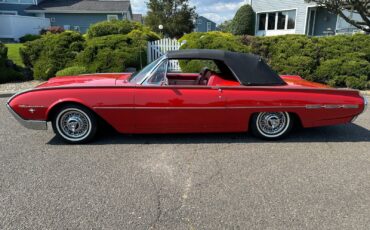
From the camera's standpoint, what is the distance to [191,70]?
8867 mm

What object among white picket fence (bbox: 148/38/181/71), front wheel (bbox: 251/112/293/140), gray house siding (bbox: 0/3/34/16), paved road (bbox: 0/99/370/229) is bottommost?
paved road (bbox: 0/99/370/229)

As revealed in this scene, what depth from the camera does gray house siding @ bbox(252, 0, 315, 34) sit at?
19.0 metres

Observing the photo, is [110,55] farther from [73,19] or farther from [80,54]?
[73,19]

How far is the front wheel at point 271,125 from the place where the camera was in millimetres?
4285

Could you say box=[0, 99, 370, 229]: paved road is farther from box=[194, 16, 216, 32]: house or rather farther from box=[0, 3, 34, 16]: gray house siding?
box=[194, 16, 216, 32]: house

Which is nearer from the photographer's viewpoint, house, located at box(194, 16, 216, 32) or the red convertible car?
the red convertible car

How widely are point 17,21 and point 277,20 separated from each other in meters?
21.0

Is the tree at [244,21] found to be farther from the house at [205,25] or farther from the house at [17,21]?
the house at [205,25]

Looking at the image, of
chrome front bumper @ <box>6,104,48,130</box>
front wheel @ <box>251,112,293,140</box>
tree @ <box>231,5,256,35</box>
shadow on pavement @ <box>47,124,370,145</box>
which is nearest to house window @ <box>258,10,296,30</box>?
tree @ <box>231,5,256,35</box>

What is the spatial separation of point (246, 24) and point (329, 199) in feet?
65.2

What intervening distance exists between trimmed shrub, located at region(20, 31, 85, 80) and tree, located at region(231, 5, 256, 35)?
1402 cm

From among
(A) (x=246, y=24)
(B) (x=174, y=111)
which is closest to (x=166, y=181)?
(B) (x=174, y=111)

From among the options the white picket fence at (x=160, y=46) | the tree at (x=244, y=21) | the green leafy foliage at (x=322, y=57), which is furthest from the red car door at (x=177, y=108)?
the tree at (x=244, y=21)

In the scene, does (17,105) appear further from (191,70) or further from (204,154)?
(191,70)
